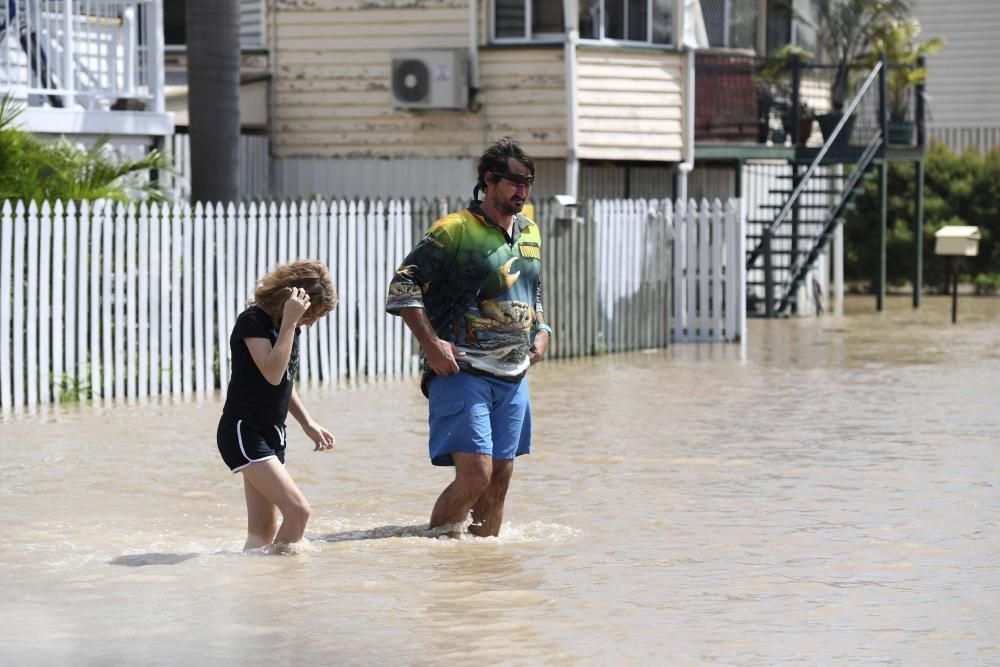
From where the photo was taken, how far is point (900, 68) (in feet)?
89.1

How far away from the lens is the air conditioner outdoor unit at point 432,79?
21.8 metres

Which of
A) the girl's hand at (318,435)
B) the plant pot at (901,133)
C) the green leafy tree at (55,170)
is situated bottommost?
the girl's hand at (318,435)

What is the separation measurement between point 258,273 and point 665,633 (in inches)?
378

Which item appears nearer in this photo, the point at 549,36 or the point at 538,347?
the point at 538,347

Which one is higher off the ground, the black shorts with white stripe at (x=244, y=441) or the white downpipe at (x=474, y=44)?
the white downpipe at (x=474, y=44)

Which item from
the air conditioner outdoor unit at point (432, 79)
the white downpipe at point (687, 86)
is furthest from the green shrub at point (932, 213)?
the air conditioner outdoor unit at point (432, 79)

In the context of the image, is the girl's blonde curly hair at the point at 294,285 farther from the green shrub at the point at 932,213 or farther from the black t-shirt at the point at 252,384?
the green shrub at the point at 932,213

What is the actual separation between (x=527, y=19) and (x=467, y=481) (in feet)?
48.0

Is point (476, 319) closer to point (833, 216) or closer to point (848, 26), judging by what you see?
point (833, 216)

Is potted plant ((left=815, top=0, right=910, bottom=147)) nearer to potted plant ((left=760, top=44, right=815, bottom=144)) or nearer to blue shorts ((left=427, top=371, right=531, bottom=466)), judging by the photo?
potted plant ((left=760, top=44, right=815, bottom=144))

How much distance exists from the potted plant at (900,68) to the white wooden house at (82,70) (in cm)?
1168

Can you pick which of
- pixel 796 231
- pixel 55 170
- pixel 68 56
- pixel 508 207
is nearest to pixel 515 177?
pixel 508 207

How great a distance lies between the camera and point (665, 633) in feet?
22.0

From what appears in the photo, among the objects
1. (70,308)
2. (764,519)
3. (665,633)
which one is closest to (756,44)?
(70,308)
